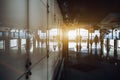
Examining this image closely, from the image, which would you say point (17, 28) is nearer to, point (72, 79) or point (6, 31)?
point (6, 31)

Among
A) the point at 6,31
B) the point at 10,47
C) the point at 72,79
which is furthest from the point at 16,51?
the point at 72,79

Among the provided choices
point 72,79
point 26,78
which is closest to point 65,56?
point 72,79

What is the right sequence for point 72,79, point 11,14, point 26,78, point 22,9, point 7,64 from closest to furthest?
1. point 7,64
2. point 11,14
3. point 22,9
4. point 26,78
5. point 72,79

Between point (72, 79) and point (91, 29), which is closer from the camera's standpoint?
point (72, 79)

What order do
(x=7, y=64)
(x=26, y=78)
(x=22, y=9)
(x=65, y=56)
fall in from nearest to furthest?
(x=7, y=64) < (x=22, y=9) < (x=26, y=78) < (x=65, y=56)

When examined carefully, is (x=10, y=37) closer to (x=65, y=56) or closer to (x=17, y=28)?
(x=17, y=28)

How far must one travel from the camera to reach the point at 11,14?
1.53 metres

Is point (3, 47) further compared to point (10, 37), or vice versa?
point (10, 37)

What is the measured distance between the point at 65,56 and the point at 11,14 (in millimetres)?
→ 14780

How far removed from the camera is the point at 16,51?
5.44 ft

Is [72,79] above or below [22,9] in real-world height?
below

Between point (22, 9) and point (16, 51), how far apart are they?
1.40ft

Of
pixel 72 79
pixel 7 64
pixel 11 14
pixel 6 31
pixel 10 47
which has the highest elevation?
pixel 11 14

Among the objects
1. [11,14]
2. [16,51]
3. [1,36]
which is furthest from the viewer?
[16,51]
